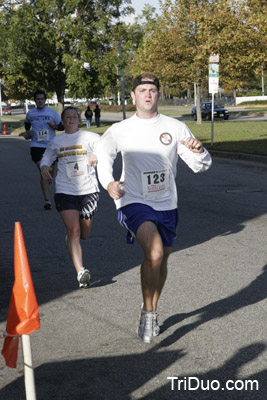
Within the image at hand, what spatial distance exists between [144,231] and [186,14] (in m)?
45.0

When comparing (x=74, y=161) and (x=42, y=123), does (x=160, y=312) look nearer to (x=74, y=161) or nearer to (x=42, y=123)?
(x=74, y=161)

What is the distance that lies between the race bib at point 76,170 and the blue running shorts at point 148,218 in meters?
2.07

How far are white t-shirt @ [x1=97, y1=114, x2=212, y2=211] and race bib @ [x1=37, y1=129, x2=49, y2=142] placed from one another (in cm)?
715

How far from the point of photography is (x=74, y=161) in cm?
755

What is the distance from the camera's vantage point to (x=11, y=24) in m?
45.1

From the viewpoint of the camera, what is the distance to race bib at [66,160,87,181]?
7.50m

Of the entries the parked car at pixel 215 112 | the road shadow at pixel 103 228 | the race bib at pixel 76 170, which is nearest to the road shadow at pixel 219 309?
the road shadow at pixel 103 228

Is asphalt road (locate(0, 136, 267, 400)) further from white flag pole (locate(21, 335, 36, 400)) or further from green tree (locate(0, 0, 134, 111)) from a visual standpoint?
green tree (locate(0, 0, 134, 111))

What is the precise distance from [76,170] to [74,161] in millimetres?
106

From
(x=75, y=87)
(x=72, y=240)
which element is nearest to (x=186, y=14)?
(x=75, y=87)

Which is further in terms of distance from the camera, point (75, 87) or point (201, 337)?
point (75, 87)

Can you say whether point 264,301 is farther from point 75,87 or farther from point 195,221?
point 75,87

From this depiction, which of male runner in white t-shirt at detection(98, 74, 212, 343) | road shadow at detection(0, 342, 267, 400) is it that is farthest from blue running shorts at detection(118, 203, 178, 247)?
road shadow at detection(0, 342, 267, 400)

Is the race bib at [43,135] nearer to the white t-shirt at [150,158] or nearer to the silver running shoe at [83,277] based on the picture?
the silver running shoe at [83,277]
